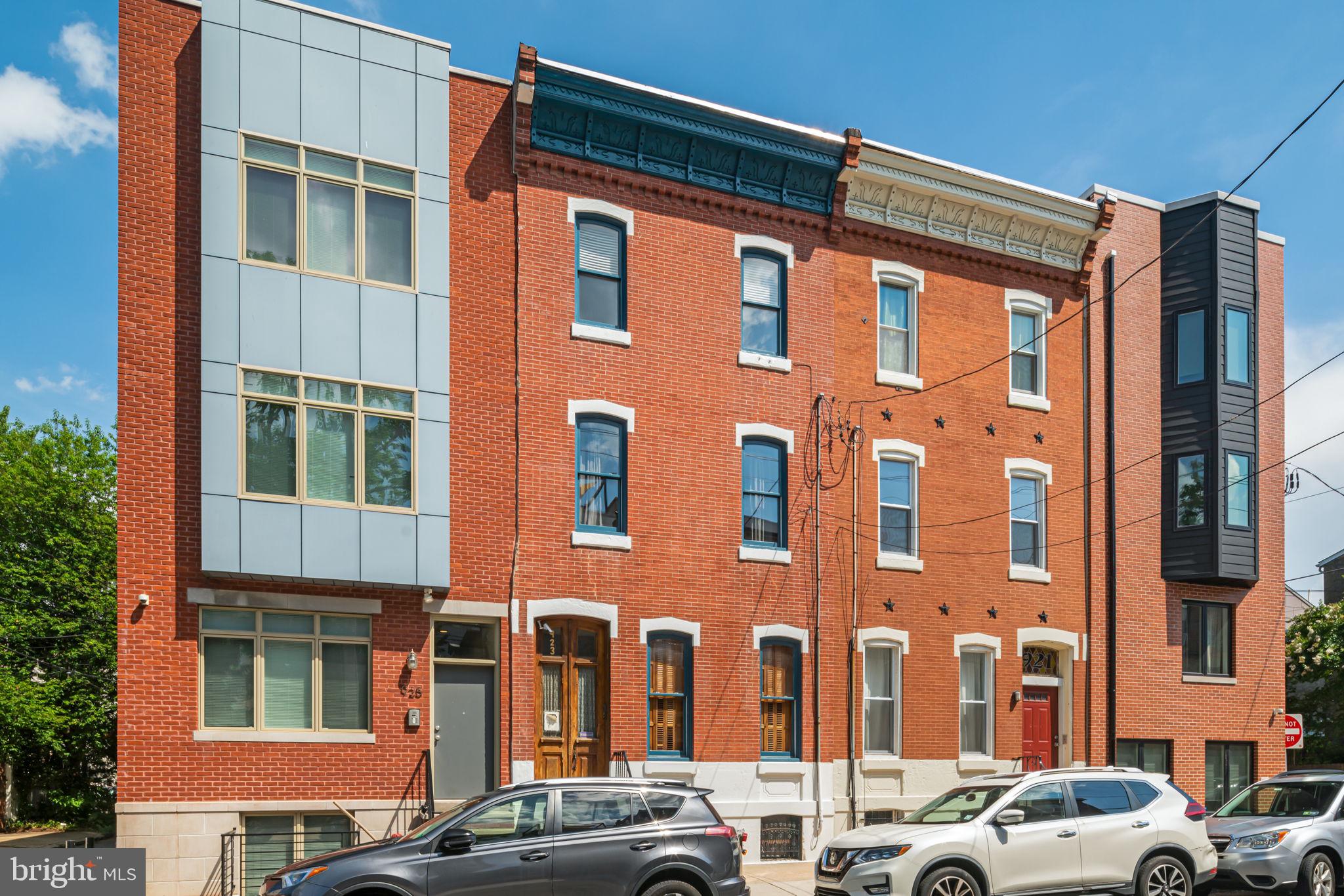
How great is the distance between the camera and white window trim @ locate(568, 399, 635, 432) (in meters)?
19.1

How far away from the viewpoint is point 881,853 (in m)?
13.3

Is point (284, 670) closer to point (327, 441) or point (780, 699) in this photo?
point (327, 441)

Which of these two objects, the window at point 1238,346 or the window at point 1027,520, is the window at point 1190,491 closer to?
the window at point 1238,346

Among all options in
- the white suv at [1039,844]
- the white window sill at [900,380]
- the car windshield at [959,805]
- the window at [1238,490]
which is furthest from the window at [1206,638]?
the car windshield at [959,805]

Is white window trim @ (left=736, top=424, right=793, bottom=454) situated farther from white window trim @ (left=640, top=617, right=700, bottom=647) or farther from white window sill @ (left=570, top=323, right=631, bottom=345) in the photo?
white window trim @ (left=640, top=617, right=700, bottom=647)

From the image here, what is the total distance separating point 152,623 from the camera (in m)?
15.9

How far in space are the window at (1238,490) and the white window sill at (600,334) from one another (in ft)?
43.9

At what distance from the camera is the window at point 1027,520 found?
23312 millimetres

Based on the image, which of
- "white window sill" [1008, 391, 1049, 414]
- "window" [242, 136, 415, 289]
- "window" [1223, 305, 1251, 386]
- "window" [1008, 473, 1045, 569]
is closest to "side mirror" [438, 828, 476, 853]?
"window" [242, 136, 415, 289]

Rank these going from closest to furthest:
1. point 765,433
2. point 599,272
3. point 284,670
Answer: point 284,670 < point 599,272 < point 765,433

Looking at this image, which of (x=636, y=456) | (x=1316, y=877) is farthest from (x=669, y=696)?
(x=1316, y=877)

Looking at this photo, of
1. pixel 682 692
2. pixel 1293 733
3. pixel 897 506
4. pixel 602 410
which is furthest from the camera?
pixel 1293 733

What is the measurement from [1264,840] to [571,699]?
9.87 meters

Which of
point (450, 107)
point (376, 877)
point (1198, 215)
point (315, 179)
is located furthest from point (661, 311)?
point (1198, 215)
